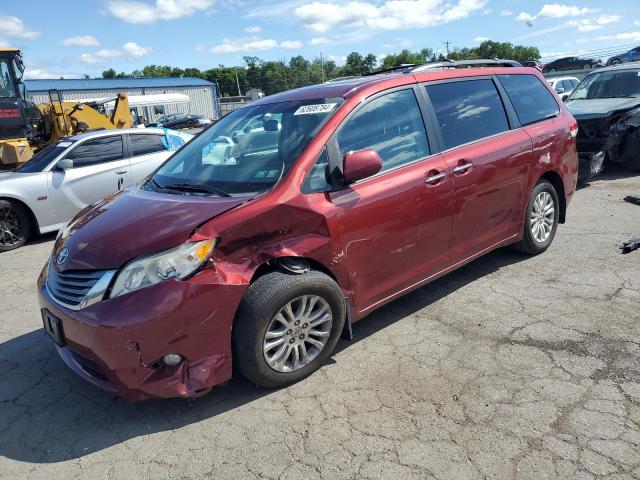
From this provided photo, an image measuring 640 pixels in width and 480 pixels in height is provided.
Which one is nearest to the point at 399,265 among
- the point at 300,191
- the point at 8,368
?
the point at 300,191

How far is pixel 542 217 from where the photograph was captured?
4.97 metres

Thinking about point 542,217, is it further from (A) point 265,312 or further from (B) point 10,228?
(B) point 10,228

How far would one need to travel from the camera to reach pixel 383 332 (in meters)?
3.75

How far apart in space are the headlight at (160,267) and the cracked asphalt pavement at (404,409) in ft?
2.83

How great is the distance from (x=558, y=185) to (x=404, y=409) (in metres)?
3.33

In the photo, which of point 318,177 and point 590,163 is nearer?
point 318,177

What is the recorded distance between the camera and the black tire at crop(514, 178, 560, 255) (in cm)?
470

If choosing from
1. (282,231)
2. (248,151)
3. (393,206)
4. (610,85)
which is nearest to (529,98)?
(393,206)

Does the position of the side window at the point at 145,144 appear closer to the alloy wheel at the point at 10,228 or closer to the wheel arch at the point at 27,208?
the wheel arch at the point at 27,208

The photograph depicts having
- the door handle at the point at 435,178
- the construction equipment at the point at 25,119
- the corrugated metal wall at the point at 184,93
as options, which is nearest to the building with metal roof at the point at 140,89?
the corrugated metal wall at the point at 184,93

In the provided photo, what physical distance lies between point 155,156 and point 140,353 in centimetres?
620

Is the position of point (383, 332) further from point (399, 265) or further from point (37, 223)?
point (37, 223)

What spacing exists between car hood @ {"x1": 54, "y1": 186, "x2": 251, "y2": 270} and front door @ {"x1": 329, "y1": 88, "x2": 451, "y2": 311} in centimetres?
78

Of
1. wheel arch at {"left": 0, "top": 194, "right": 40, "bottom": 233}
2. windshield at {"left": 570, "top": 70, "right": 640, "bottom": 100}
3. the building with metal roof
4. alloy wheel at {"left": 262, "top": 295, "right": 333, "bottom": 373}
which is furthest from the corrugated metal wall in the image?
alloy wheel at {"left": 262, "top": 295, "right": 333, "bottom": 373}
